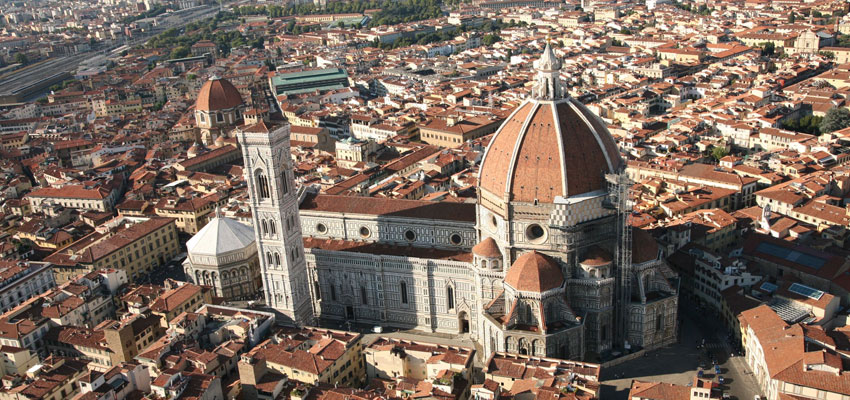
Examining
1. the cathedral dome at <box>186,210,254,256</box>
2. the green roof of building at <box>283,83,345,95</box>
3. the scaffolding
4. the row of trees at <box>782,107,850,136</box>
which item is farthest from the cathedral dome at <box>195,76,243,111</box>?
the row of trees at <box>782,107,850,136</box>

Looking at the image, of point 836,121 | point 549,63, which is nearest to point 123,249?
point 549,63

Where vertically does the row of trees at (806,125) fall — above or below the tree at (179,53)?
below

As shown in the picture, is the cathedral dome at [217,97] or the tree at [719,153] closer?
the tree at [719,153]

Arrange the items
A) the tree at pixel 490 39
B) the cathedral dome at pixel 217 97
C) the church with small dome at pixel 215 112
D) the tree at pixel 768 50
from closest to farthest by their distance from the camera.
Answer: the church with small dome at pixel 215 112 → the cathedral dome at pixel 217 97 → the tree at pixel 768 50 → the tree at pixel 490 39

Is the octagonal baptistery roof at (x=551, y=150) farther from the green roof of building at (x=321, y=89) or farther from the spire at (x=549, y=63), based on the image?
the green roof of building at (x=321, y=89)

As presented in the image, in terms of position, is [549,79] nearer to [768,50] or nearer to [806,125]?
[806,125]

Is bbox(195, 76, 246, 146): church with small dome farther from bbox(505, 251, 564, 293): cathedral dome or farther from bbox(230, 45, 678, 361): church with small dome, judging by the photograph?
bbox(505, 251, 564, 293): cathedral dome

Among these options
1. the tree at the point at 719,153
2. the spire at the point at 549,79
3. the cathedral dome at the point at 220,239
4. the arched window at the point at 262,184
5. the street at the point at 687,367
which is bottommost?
the street at the point at 687,367

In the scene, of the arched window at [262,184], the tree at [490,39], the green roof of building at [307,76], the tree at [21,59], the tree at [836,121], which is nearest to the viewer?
the arched window at [262,184]

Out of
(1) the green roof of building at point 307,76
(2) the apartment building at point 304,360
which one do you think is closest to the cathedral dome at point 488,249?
(2) the apartment building at point 304,360
